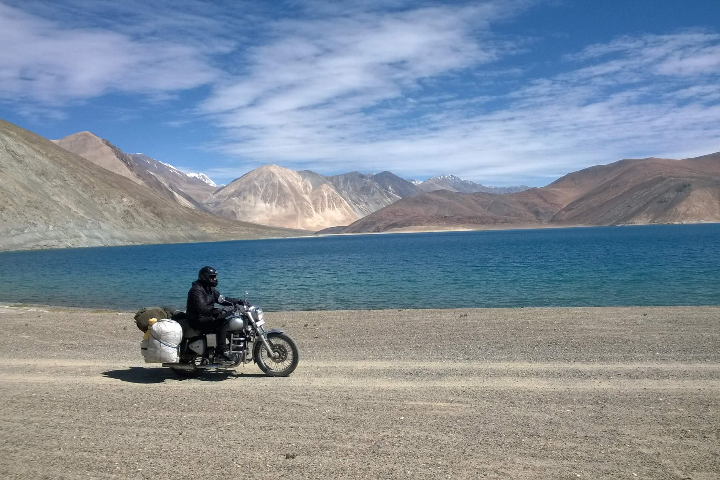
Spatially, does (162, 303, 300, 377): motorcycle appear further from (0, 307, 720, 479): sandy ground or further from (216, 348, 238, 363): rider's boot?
(0, 307, 720, 479): sandy ground

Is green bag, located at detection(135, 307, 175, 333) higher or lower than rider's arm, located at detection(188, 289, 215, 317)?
lower

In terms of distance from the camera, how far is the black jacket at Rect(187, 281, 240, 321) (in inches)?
→ 399

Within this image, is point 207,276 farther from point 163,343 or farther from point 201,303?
point 163,343

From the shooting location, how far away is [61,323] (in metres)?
18.9

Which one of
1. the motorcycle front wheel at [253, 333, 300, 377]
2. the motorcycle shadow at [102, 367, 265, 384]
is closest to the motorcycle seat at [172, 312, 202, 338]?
the motorcycle shadow at [102, 367, 265, 384]

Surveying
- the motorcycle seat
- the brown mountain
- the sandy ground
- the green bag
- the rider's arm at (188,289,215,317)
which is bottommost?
the sandy ground

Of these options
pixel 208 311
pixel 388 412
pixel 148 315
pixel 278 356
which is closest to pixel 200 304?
pixel 208 311

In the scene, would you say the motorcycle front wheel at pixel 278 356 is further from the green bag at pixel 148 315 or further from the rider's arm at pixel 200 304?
the green bag at pixel 148 315

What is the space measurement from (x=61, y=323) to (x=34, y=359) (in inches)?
280

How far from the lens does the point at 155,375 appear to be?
10.7 meters

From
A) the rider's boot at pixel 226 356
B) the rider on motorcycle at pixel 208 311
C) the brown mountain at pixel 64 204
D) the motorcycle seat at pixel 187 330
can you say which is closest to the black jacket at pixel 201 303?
the rider on motorcycle at pixel 208 311

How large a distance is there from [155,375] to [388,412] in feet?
16.0

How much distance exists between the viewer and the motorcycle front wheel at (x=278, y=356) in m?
10.4

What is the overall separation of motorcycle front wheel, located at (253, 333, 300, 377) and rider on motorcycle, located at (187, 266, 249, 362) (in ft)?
1.61
